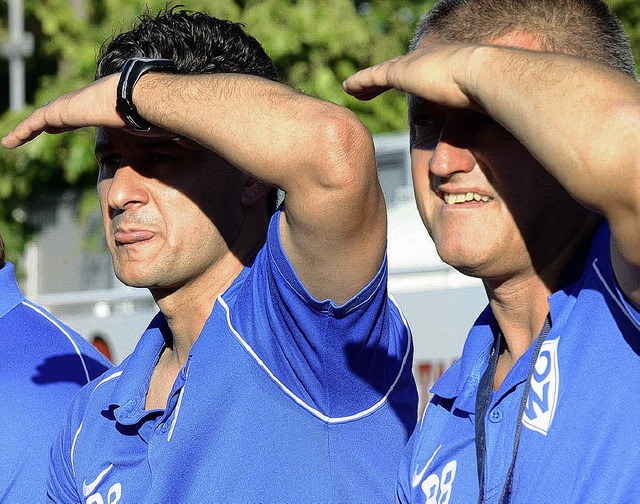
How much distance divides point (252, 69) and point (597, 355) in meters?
1.51

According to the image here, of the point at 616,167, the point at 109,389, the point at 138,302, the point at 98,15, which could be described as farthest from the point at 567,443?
the point at 98,15

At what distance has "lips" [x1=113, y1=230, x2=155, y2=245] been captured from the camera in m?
2.90

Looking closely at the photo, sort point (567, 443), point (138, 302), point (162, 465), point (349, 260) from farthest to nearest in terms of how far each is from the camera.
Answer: point (138, 302)
point (162, 465)
point (349, 260)
point (567, 443)

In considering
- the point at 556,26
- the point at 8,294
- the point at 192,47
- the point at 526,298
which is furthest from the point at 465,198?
the point at 8,294

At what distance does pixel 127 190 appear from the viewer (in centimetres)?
296

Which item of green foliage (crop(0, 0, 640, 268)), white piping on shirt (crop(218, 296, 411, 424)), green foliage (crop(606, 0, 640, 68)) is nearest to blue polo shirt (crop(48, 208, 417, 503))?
white piping on shirt (crop(218, 296, 411, 424))

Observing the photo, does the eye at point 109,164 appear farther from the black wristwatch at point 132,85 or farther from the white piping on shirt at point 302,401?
the white piping on shirt at point 302,401

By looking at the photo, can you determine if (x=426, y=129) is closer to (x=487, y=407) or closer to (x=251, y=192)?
(x=487, y=407)

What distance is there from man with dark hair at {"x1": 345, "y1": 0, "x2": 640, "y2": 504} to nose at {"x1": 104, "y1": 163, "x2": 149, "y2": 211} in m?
0.81

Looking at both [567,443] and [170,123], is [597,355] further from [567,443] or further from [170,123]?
[170,123]

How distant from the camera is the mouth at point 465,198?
2.25 metres

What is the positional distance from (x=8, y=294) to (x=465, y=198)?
2.06 metres

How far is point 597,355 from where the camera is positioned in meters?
1.98

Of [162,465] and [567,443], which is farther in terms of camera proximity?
[162,465]
